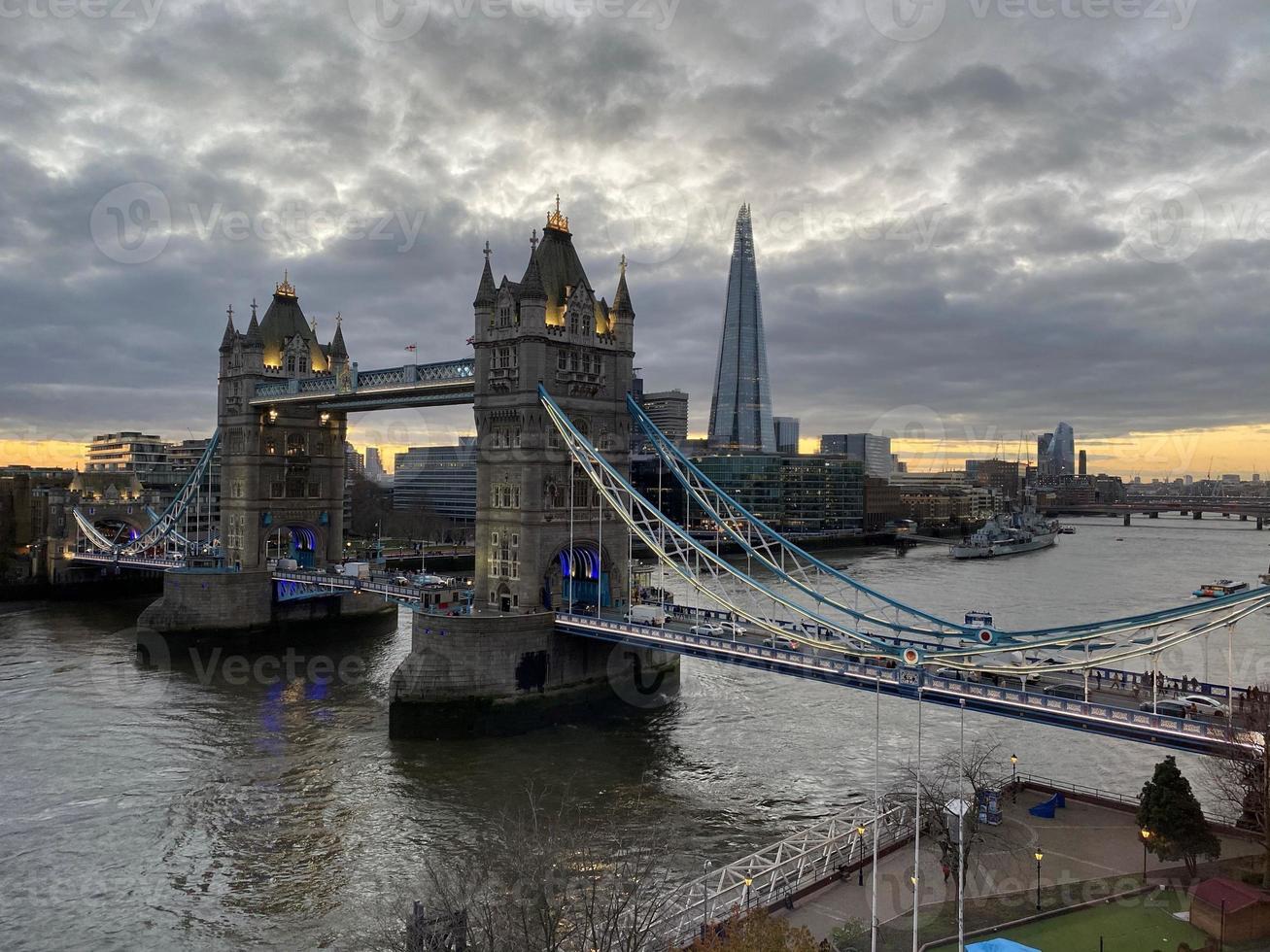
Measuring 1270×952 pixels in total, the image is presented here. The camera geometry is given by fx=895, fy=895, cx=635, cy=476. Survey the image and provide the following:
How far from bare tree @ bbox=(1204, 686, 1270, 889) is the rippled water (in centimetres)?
825

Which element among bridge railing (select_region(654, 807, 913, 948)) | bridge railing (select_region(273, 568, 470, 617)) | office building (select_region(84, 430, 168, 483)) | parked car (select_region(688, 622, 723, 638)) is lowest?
bridge railing (select_region(654, 807, 913, 948))

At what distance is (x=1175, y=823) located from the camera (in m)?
25.0

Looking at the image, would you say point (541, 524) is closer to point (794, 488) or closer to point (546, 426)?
point (546, 426)

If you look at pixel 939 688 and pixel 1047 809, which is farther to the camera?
pixel 939 688

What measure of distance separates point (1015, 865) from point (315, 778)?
27.6 m

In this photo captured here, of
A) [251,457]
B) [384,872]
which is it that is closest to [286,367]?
[251,457]

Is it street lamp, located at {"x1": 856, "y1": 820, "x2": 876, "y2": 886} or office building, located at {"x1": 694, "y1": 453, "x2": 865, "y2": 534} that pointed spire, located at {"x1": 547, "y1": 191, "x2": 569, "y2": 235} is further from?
office building, located at {"x1": 694, "y1": 453, "x2": 865, "y2": 534}

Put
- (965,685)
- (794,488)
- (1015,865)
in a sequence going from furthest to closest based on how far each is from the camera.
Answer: (794,488) → (965,685) → (1015,865)

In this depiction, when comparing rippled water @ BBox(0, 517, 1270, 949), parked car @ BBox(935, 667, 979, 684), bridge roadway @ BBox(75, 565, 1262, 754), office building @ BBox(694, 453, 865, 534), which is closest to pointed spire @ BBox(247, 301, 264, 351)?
rippled water @ BBox(0, 517, 1270, 949)

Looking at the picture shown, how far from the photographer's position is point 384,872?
29.5m

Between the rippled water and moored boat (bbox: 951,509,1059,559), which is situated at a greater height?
moored boat (bbox: 951,509,1059,559)

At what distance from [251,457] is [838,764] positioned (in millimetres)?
53677

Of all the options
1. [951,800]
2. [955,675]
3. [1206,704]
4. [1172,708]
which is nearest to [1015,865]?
[951,800]

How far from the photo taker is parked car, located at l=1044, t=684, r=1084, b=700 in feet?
103
